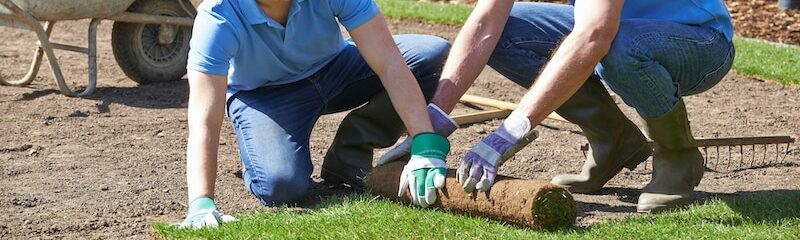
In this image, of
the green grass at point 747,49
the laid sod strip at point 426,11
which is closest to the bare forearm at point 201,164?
the green grass at point 747,49

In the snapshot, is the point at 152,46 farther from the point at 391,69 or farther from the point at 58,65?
the point at 391,69

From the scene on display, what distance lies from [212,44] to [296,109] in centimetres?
66

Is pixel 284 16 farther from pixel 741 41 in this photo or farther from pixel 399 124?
pixel 741 41

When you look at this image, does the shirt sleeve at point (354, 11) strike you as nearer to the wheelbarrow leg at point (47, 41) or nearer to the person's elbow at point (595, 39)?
the person's elbow at point (595, 39)

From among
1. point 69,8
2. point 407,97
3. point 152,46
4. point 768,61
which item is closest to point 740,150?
point 407,97

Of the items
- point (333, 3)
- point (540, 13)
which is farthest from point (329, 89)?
point (540, 13)

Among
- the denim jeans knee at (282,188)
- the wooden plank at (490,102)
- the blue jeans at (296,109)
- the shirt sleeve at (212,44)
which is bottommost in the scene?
the wooden plank at (490,102)

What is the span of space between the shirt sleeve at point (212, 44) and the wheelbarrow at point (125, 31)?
2.48 metres

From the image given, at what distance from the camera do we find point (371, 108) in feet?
16.0

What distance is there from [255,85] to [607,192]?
57.6 inches

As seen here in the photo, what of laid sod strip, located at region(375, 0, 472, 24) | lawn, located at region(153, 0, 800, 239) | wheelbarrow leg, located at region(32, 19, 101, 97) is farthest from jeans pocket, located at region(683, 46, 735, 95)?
laid sod strip, located at region(375, 0, 472, 24)

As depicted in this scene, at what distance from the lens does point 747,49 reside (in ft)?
27.3

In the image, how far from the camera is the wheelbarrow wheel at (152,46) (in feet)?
23.0

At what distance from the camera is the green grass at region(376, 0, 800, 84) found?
7535 mm
